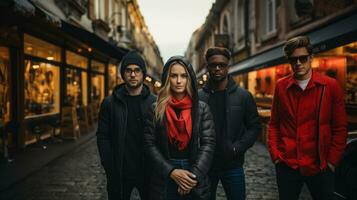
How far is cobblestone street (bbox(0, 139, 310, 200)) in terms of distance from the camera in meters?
5.32

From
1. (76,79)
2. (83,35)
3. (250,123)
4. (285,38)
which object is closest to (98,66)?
(76,79)

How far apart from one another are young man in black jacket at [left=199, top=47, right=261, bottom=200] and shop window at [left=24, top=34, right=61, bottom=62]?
800cm

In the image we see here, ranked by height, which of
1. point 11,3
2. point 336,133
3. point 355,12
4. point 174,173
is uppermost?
point 355,12

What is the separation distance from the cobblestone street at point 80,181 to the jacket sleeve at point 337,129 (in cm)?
267

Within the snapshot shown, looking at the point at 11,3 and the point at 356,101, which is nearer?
the point at 11,3

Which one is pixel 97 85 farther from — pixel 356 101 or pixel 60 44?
pixel 356 101

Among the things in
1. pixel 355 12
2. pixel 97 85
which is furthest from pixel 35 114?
pixel 355 12

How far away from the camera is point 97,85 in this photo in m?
18.4

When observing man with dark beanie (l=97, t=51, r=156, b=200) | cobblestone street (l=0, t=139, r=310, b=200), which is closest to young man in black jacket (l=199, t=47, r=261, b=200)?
man with dark beanie (l=97, t=51, r=156, b=200)

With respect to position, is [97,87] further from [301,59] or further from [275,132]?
[301,59]

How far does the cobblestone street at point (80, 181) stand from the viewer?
532 cm

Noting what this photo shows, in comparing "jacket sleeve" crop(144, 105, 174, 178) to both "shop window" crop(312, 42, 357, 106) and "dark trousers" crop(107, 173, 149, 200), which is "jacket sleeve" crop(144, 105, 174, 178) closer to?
"dark trousers" crop(107, 173, 149, 200)

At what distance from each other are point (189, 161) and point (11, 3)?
428cm

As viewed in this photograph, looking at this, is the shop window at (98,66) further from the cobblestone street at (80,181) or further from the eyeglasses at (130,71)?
the eyeglasses at (130,71)
